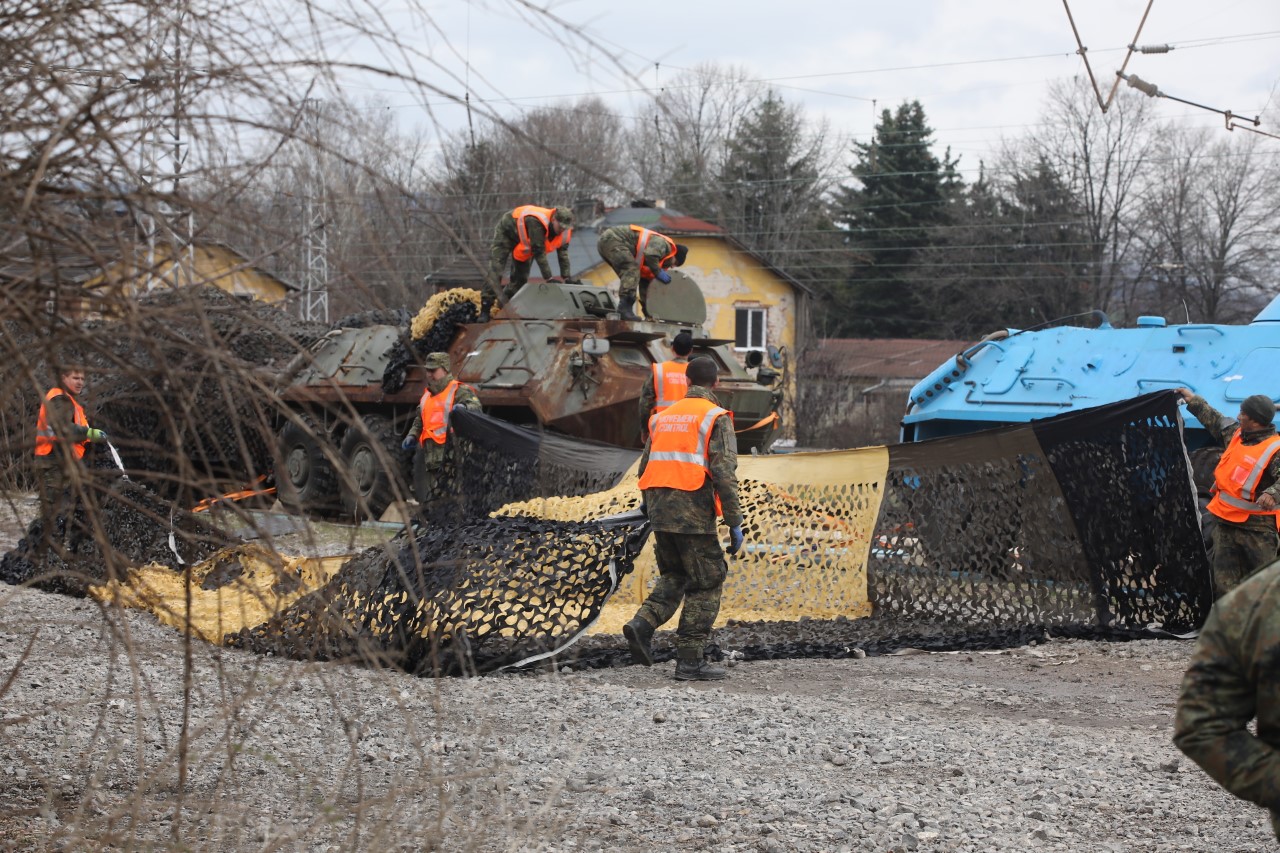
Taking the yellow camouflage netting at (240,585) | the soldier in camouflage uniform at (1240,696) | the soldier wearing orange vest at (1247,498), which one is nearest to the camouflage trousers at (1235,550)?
the soldier wearing orange vest at (1247,498)

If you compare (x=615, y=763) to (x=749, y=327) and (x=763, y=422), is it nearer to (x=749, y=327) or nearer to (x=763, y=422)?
(x=763, y=422)

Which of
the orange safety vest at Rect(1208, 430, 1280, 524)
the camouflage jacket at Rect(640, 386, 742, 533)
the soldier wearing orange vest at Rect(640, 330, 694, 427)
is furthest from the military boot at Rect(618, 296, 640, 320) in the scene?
the camouflage jacket at Rect(640, 386, 742, 533)

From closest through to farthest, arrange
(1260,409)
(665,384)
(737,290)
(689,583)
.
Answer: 1. (689,583)
2. (1260,409)
3. (665,384)
4. (737,290)

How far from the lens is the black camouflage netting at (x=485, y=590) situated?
7.29 m

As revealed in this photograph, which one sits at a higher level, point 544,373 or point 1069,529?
point 544,373

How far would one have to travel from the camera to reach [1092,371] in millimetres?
12609

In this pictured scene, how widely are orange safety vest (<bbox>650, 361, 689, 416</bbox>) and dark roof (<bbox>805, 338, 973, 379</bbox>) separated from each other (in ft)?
103

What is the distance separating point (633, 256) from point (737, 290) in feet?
85.7

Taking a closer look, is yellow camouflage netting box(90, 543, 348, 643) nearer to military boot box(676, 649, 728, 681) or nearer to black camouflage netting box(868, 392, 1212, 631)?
military boot box(676, 649, 728, 681)

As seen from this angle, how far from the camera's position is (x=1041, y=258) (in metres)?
48.8

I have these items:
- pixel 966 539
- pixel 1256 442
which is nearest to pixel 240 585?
pixel 966 539

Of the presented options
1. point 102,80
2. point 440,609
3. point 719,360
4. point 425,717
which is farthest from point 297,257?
point 719,360

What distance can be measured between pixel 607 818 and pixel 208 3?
3.02 m

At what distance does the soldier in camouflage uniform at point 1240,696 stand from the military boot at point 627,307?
12.8 metres
